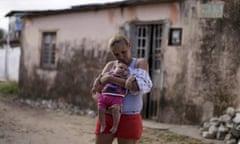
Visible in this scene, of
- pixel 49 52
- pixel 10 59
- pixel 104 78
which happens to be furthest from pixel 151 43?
pixel 10 59

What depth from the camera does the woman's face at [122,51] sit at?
124 inches

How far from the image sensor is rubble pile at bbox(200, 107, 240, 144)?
6988 millimetres

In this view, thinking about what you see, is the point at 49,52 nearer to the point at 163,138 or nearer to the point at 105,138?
the point at 163,138

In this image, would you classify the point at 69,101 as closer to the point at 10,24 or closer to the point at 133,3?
the point at 133,3

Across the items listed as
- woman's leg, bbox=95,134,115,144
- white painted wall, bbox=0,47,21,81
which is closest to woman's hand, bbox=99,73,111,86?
woman's leg, bbox=95,134,115,144

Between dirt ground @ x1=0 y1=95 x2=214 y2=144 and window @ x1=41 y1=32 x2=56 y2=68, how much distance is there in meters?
2.43

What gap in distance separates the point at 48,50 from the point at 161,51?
4.68 metres

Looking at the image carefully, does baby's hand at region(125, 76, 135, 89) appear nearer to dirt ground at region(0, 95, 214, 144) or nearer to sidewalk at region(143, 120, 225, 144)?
dirt ground at region(0, 95, 214, 144)

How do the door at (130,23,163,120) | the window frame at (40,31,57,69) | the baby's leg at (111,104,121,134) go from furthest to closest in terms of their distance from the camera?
the window frame at (40,31,57,69) < the door at (130,23,163,120) < the baby's leg at (111,104,121,134)

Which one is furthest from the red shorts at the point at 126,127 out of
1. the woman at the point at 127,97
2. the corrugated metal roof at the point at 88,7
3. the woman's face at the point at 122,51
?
the corrugated metal roof at the point at 88,7

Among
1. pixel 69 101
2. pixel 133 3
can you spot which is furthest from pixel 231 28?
pixel 69 101

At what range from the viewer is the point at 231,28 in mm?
8188

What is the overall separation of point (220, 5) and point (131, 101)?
18.7 ft

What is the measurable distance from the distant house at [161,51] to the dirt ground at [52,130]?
3.89 ft
